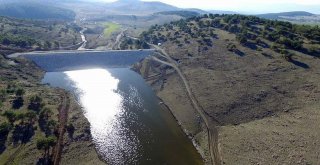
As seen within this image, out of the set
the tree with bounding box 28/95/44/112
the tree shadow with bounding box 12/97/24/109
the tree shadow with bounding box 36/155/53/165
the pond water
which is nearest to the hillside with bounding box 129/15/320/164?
the pond water

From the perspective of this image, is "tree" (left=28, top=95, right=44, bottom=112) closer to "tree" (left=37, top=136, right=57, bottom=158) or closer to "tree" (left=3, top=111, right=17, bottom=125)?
"tree" (left=3, top=111, right=17, bottom=125)

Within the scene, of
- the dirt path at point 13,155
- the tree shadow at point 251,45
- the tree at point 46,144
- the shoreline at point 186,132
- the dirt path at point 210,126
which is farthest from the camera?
the tree shadow at point 251,45

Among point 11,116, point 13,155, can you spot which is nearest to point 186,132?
point 13,155

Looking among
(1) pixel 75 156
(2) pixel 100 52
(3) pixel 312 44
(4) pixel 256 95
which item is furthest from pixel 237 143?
(2) pixel 100 52

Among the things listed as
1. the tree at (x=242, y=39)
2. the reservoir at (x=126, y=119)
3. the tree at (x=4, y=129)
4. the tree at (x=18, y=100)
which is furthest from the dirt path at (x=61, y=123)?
the tree at (x=242, y=39)

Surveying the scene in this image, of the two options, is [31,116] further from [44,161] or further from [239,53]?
[239,53]

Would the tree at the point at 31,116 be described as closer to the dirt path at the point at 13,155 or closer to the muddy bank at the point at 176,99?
the dirt path at the point at 13,155
